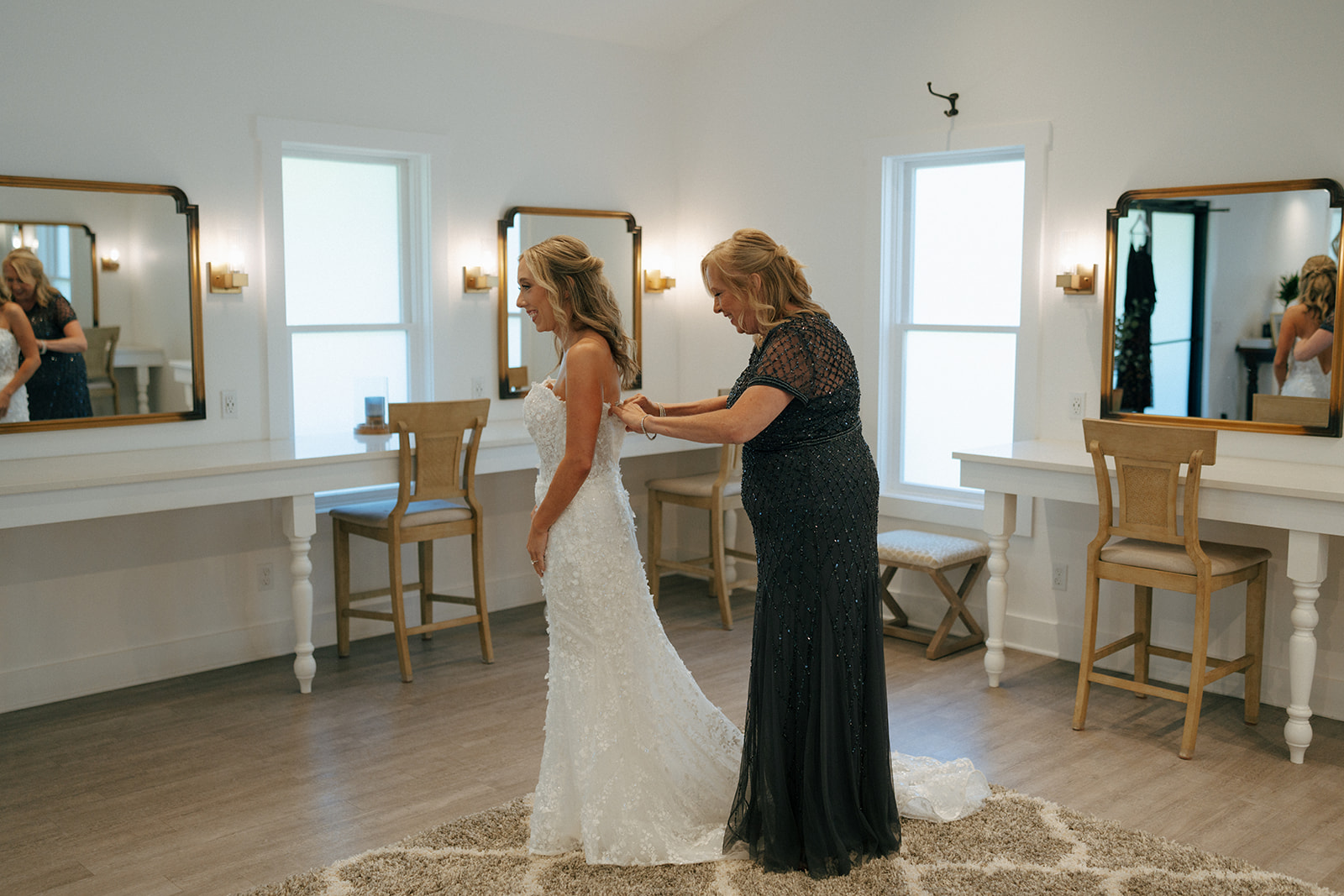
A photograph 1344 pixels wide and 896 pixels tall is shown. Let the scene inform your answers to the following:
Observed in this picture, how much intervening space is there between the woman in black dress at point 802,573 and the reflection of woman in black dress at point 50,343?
255cm

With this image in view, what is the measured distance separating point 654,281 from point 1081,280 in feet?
7.63

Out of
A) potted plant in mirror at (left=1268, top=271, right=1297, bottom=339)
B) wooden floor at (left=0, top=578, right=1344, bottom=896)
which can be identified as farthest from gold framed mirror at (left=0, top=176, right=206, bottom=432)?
potted plant in mirror at (left=1268, top=271, right=1297, bottom=339)

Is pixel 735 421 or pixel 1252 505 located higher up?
pixel 735 421

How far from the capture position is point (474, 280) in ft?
17.7

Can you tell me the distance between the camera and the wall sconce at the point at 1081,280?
463 centimetres

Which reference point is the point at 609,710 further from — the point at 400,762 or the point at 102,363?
the point at 102,363

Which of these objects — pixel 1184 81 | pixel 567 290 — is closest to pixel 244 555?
pixel 567 290

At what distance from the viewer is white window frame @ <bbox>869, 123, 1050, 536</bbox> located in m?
4.81

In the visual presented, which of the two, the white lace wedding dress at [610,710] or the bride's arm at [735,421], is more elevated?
the bride's arm at [735,421]

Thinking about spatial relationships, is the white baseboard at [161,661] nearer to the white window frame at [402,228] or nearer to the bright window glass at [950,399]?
Result: the white window frame at [402,228]

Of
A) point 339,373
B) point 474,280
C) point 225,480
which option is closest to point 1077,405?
point 474,280

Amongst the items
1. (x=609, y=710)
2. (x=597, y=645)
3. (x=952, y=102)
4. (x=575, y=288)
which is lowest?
(x=609, y=710)

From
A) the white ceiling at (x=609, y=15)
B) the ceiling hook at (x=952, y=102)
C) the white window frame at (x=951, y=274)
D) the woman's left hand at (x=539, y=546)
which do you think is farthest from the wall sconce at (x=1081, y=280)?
the woman's left hand at (x=539, y=546)

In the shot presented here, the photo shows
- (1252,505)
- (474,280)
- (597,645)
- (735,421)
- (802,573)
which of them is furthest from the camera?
(474,280)
